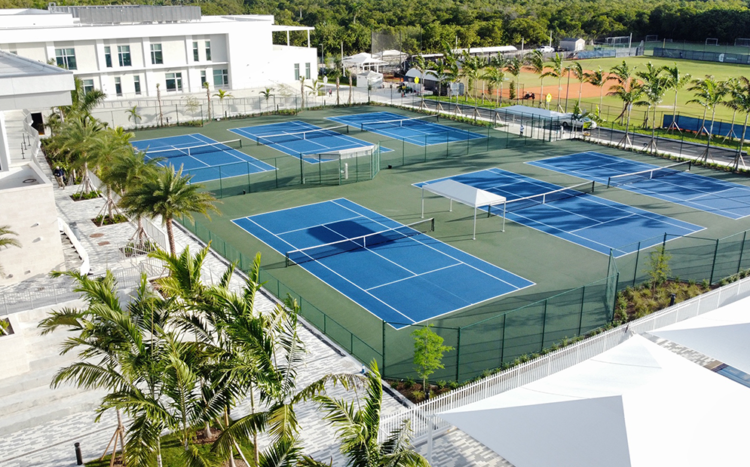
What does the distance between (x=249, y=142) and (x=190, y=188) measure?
30241 millimetres

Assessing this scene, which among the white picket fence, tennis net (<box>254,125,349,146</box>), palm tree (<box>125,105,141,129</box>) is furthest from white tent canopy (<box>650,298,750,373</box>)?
palm tree (<box>125,105,141,129</box>)

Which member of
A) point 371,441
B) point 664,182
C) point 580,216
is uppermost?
point 371,441

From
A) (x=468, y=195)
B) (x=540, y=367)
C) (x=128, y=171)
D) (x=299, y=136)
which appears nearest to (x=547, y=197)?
(x=468, y=195)

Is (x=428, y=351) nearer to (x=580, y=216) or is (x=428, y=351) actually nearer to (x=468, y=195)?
(x=468, y=195)

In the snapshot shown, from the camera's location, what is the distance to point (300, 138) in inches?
2194

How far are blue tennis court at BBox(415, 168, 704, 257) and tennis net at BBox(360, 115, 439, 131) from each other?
59.4 feet

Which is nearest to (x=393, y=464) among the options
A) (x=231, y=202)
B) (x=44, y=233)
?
(x=44, y=233)

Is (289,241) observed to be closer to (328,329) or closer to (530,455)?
(328,329)

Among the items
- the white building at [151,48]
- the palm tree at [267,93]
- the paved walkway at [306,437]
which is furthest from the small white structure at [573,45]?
the paved walkway at [306,437]

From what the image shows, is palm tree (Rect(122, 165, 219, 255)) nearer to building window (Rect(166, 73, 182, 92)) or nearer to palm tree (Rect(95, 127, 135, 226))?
palm tree (Rect(95, 127, 135, 226))

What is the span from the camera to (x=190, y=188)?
24.9 metres

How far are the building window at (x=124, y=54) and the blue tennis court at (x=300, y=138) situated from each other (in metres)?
13.7

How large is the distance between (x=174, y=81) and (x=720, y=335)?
194ft

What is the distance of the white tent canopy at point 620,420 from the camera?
45.1 feet
